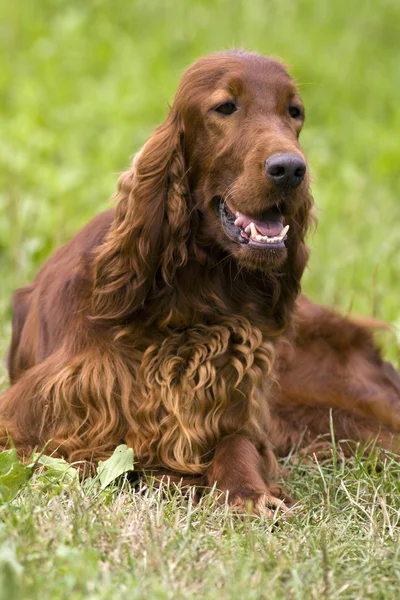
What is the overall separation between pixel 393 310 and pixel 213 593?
10.3ft

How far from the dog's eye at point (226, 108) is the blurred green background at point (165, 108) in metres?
1.53

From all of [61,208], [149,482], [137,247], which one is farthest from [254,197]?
[61,208]

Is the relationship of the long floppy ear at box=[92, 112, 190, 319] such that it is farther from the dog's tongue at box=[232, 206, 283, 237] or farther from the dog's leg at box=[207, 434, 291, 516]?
the dog's leg at box=[207, 434, 291, 516]

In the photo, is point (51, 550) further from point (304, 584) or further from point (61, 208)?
point (61, 208)

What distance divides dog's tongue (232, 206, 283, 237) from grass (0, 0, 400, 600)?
55cm

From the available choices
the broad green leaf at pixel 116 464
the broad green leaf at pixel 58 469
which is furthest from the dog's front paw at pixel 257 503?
the broad green leaf at pixel 58 469

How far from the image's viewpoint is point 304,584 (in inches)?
95.7

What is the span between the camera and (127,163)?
707cm

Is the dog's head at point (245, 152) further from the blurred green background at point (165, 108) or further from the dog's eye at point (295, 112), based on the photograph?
the blurred green background at point (165, 108)

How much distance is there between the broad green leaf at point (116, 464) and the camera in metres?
3.05

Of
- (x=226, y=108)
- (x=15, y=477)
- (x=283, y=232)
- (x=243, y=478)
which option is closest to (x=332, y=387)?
(x=243, y=478)

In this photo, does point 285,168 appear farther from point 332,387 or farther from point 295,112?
point 332,387

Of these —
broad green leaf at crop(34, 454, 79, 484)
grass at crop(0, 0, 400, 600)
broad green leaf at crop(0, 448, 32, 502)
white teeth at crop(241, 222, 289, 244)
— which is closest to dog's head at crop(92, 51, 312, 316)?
white teeth at crop(241, 222, 289, 244)

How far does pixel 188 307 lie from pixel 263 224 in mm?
336
